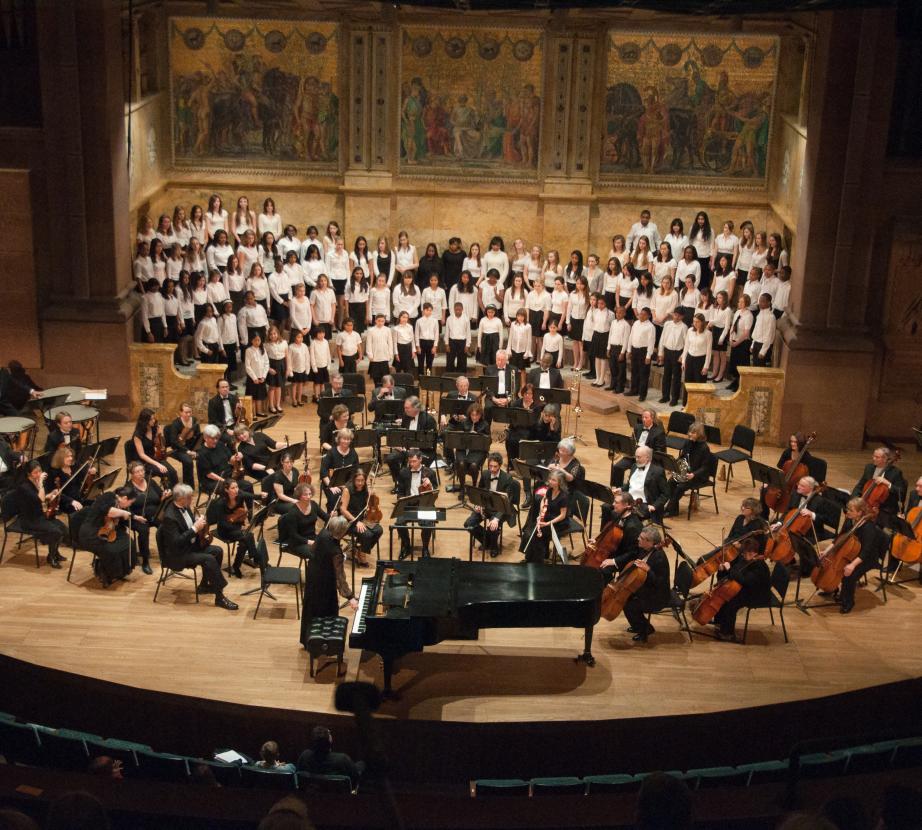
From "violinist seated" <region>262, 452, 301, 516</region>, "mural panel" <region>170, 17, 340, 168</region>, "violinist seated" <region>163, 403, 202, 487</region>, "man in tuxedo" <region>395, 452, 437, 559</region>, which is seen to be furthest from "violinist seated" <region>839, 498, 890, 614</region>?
"mural panel" <region>170, 17, 340, 168</region>

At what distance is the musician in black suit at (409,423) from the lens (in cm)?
1391

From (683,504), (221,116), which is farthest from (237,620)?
(221,116)

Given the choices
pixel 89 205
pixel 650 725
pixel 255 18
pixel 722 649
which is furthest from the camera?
pixel 255 18

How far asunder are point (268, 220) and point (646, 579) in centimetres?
1020

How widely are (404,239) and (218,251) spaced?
269 cm

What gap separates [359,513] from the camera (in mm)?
12008

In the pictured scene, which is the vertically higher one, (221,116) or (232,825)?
(221,116)

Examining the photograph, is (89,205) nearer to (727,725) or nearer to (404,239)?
(404,239)

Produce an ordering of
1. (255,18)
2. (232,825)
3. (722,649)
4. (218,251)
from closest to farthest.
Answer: (232,825) → (722,649) → (218,251) → (255,18)

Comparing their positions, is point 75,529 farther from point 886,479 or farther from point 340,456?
point 886,479

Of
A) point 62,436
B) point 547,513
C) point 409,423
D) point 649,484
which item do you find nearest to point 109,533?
point 62,436

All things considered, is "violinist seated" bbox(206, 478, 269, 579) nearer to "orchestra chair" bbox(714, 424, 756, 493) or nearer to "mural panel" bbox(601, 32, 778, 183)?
"orchestra chair" bbox(714, 424, 756, 493)

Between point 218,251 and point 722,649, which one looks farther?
point 218,251

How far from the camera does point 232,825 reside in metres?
5.49
